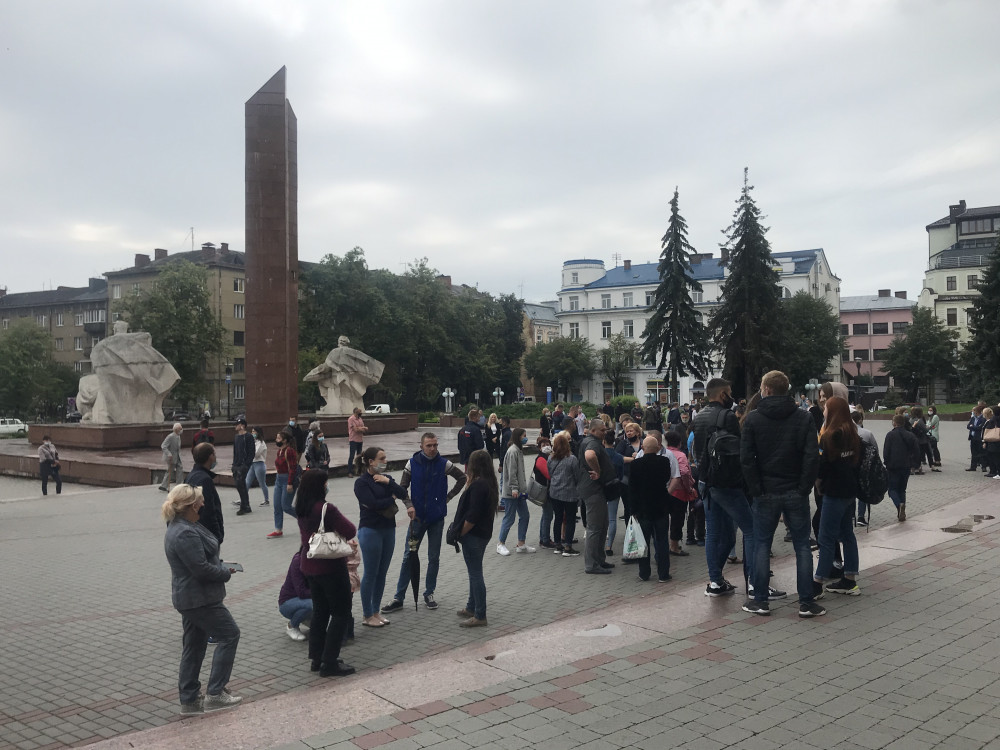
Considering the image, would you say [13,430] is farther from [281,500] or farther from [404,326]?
[281,500]

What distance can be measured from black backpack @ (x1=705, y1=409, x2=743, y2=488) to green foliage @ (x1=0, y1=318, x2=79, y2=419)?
71.6 meters

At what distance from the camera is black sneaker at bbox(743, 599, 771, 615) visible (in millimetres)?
7203

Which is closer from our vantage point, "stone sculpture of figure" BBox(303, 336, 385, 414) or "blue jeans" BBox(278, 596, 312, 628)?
"blue jeans" BBox(278, 596, 312, 628)

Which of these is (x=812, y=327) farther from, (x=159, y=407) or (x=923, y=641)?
(x=923, y=641)

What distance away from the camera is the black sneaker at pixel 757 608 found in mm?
7203

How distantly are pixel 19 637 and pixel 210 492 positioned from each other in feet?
6.64

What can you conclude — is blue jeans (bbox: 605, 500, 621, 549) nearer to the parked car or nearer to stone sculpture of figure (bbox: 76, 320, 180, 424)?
stone sculpture of figure (bbox: 76, 320, 180, 424)

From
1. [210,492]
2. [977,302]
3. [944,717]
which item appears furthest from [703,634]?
[977,302]

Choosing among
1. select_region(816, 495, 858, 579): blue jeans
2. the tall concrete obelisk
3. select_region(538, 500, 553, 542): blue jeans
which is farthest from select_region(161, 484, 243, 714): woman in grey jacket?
the tall concrete obelisk

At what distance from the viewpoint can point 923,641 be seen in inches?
249

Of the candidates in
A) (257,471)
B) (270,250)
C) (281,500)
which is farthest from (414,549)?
(270,250)

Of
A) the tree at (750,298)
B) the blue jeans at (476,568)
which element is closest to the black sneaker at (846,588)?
the blue jeans at (476,568)

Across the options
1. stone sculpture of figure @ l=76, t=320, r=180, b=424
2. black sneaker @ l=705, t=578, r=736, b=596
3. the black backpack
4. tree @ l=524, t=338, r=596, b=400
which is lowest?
black sneaker @ l=705, t=578, r=736, b=596

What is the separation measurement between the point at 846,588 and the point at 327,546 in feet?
16.3
